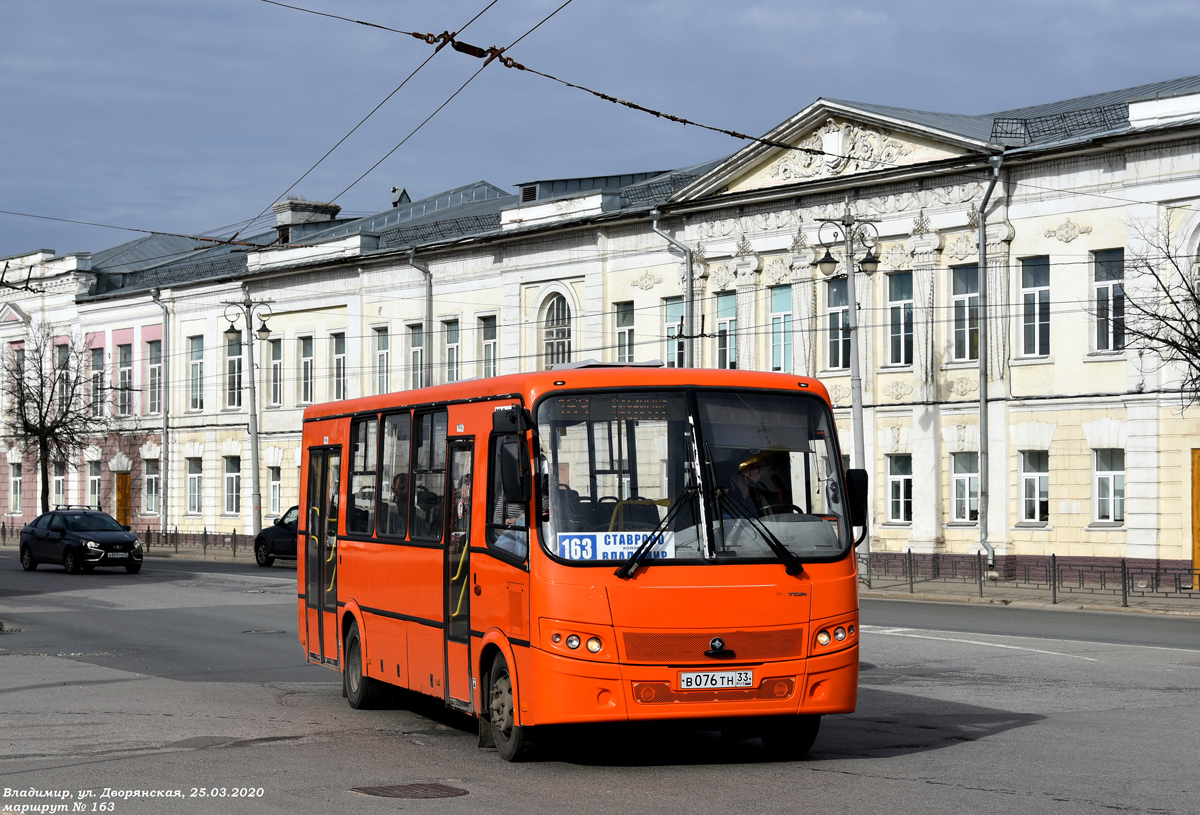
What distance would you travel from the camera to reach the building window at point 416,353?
5166cm

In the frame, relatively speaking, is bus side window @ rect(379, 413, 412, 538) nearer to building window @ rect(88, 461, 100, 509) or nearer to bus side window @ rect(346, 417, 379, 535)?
bus side window @ rect(346, 417, 379, 535)

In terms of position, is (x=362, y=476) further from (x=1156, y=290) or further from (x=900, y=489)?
(x=900, y=489)

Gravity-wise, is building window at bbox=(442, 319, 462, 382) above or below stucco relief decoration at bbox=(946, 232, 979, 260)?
below

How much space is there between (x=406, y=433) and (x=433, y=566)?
4.41 ft

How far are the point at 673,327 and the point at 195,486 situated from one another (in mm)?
24288

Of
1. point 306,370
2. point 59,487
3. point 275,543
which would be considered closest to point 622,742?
point 275,543

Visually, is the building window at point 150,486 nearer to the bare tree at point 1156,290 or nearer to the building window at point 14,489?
the building window at point 14,489

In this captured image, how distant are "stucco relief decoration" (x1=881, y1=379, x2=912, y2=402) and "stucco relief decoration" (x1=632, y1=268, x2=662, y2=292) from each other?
8067 mm

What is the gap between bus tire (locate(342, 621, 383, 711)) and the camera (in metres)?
13.6

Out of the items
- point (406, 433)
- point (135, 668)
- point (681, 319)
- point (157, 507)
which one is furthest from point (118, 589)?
point (157, 507)

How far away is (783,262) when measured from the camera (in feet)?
133

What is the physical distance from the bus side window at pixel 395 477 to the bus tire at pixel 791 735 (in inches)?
135

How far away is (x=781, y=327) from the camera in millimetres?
40844

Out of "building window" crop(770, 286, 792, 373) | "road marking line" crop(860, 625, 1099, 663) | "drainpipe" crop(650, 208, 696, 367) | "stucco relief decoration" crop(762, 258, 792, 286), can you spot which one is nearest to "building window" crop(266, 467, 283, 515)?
"drainpipe" crop(650, 208, 696, 367)
